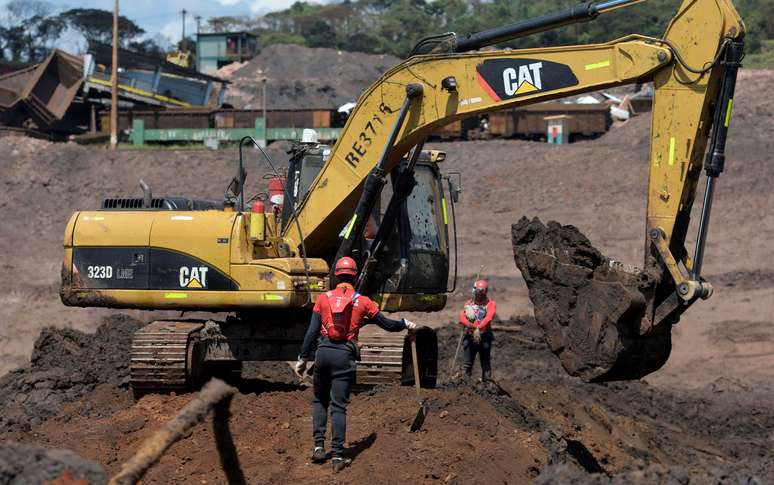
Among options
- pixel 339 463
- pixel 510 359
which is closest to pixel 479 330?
pixel 510 359

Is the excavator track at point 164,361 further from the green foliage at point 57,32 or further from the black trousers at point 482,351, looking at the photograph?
the green foliage at point 57,32

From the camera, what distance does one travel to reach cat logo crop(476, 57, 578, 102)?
11.1 meters

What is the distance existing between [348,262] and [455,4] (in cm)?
9329

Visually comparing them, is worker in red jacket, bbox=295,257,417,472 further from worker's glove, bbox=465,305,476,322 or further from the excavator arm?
worker's glove, bbox=465,305,476,322

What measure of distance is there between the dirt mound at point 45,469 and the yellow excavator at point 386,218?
211 inches

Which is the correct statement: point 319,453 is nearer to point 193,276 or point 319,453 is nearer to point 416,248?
point 193,276

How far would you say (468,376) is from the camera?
54.2 ft

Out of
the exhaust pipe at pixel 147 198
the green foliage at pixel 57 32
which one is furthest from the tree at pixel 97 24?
the exhaust pipe at pixel 147 198

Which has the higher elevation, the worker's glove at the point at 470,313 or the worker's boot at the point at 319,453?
the worker's glove at the point at 470,313

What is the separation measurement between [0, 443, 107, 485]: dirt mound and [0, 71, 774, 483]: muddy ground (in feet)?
10.7

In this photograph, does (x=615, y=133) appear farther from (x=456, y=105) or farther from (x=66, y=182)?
(x=456, y=105)

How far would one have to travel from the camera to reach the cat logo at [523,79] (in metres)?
11.2

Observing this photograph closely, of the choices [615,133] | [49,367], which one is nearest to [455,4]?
[615,133]

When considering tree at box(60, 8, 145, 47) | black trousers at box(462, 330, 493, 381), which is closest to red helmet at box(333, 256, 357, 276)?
black trousers at box(462, 330, 493, 381)
